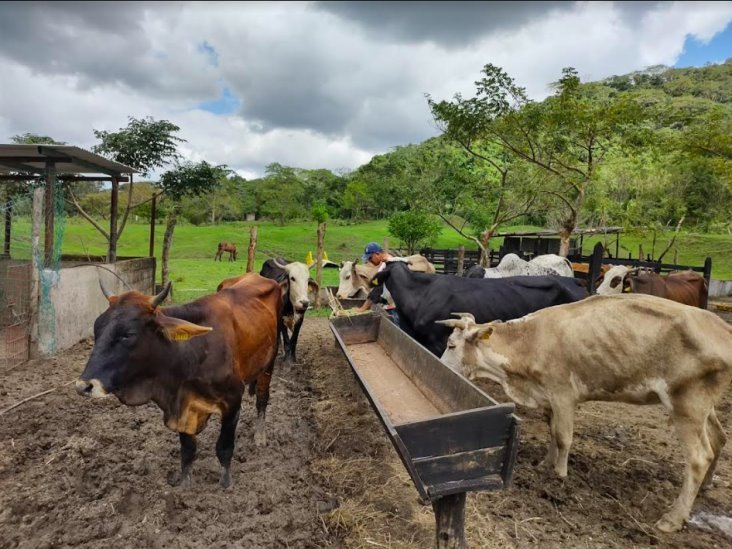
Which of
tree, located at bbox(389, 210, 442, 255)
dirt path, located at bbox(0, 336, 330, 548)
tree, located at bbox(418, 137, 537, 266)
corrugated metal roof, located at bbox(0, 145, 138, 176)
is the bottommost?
dirt path, located at bbox(0, 336, 330, 548)

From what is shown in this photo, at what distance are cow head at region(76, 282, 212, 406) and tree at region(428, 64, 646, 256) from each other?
1089cm

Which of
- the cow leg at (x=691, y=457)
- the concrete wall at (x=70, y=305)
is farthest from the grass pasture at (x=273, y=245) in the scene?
the cow leg at (x=691, y=457)

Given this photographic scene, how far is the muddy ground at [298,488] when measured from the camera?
3.31m

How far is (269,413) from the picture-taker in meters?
5.50

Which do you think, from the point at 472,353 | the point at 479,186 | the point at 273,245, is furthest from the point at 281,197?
the point at 472,353

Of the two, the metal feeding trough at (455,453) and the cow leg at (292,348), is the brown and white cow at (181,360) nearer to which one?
the metal feeding trough at (455,453)

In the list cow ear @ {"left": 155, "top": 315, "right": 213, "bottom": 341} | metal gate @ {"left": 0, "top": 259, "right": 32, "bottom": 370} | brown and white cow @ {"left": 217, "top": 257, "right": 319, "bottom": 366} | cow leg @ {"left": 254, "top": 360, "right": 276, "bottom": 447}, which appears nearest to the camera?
cow ear @ {"left": 155, "top": 315, "right": 213, "bottom": 341}

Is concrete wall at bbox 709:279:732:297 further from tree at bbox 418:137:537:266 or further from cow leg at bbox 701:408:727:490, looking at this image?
cow leg at bbox 701:408:727:490

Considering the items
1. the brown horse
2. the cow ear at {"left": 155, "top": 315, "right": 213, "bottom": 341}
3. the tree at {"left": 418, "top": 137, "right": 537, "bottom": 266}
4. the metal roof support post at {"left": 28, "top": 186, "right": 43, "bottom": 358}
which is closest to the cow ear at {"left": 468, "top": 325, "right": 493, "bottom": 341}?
the cow ear at {"left": 155, "top": 315, "right": 213, "bottom": 341}

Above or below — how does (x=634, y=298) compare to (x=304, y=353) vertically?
above

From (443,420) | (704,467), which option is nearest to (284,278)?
(443,420)

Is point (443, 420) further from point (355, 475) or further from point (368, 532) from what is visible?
point (355, 475)

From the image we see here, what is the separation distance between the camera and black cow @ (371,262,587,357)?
236 inches

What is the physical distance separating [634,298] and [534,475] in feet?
5.93
